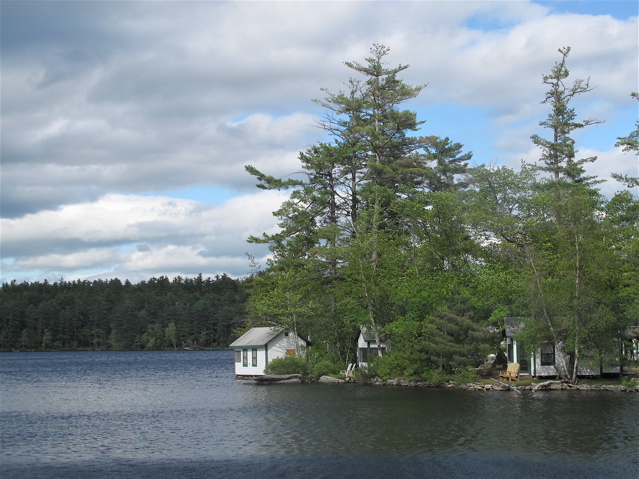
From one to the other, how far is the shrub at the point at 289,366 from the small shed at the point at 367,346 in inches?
174

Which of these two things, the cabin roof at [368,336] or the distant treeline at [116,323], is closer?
the cabin roof at [368,336]

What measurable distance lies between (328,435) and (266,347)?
90.0 ft

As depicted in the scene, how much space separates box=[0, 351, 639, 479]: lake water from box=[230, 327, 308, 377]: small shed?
10.4 meters

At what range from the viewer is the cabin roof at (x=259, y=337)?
2031 inches

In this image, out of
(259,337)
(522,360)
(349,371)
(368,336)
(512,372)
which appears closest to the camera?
(512,372)

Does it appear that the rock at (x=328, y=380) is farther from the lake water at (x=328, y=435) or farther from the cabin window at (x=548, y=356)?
the cabin window at (x=548, y=356)

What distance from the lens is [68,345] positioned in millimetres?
154250

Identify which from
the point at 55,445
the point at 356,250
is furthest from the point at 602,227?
the point at 55,445

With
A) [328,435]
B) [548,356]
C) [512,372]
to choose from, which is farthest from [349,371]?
[328,435]

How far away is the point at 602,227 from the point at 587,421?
18.1m

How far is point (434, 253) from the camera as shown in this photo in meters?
48.7

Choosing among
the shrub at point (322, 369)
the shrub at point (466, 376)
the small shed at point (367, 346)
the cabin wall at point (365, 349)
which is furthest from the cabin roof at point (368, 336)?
the shrub at point (466, 376)

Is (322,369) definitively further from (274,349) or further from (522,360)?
(522,360)

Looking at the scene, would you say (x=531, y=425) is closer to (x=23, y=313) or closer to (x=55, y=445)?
(x=55, y=445)
